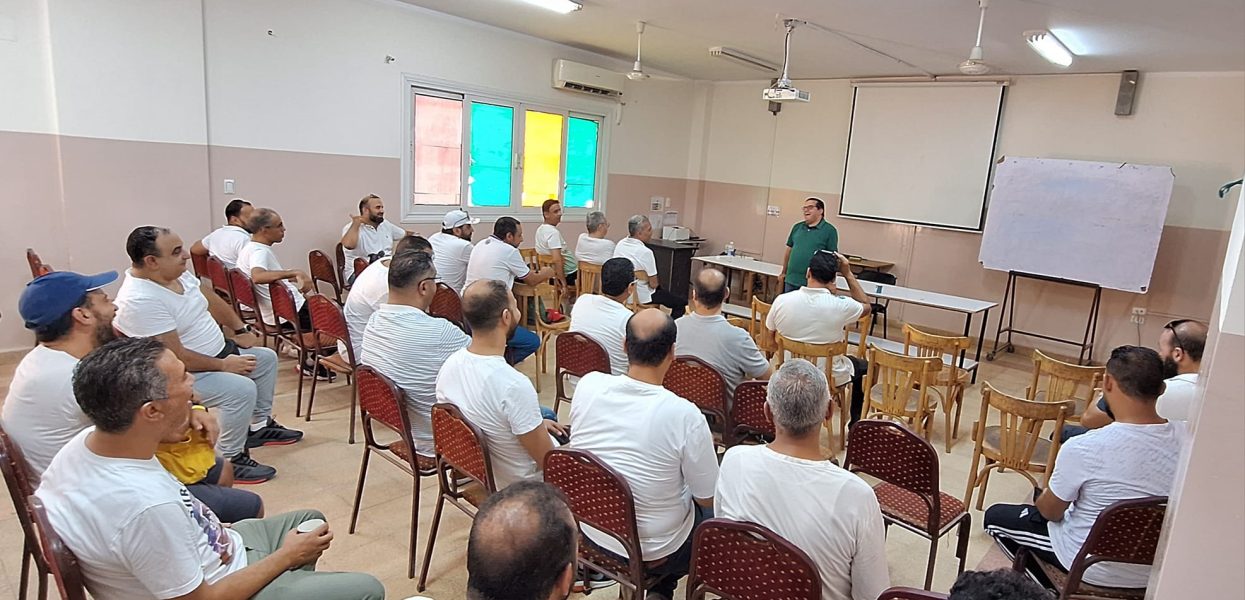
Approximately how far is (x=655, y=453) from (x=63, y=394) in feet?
5.84

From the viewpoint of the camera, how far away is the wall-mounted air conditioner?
24.1 ft

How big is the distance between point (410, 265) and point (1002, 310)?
21.1ft

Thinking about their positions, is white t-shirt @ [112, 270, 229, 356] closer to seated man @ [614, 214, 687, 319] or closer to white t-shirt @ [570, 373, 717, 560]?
white t-shirt @ [570, 373, 717, 560]

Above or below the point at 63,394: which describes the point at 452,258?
above

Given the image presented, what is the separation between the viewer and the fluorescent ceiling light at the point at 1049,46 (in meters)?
4.84

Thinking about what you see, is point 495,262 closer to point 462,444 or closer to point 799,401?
point 462,444

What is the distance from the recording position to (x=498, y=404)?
7.16 ft

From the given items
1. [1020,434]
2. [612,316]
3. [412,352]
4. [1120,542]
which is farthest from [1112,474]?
[412,352]

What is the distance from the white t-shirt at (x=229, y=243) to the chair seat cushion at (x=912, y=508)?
14.0ft

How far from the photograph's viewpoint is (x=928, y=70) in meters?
6.90

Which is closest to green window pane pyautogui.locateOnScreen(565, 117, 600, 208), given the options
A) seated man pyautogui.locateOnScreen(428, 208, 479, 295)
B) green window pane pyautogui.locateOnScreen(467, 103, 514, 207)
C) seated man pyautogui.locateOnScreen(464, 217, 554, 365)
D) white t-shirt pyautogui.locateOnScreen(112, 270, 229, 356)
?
green window pane pyautogui.locateOnScreen(467, 103, 514, 207)

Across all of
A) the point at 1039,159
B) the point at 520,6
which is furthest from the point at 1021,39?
the point at 520,6

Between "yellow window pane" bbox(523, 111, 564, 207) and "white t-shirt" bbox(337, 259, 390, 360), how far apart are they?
411 cm

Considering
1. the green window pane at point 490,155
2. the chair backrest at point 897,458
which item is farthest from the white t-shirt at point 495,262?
the chair backrest at point 897,458
